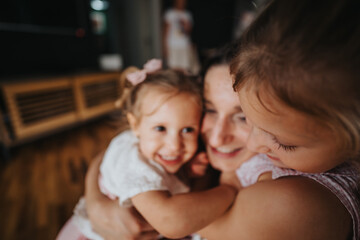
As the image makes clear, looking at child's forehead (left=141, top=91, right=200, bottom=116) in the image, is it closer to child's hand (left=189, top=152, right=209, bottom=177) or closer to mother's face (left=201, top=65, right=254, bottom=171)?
mother's face (left=201, top=65, right=254, bottom=171)

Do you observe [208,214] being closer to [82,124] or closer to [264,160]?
[264,160]

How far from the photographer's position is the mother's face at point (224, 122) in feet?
2.09

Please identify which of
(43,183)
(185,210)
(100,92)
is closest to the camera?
(185,210)

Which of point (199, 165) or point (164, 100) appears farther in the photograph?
point (199, 165)

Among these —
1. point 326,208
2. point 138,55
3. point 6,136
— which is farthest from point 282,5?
point 138,55

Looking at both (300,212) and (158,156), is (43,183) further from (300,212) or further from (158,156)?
(300,212)

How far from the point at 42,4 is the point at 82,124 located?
168 centimetres

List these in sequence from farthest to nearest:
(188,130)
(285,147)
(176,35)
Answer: (176,35) → (188,130) → (285,147)

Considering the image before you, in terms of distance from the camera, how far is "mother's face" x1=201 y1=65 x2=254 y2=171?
638 mm

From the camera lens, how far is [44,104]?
2.34 meters

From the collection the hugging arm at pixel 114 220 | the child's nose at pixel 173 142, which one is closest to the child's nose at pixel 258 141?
the child's nose at pixel 173 142

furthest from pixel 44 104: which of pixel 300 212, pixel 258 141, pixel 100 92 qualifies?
pixel 300 212

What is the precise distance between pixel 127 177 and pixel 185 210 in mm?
235

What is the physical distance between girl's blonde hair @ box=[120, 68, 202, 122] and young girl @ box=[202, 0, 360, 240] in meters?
0.31
